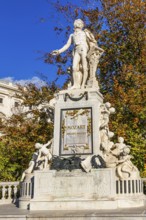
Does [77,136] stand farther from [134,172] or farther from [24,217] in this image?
[24,217]

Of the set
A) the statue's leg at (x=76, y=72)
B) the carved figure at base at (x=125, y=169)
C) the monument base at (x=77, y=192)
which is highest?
the statue's leg at (x=76, y=72)

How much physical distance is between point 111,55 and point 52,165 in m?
13.1

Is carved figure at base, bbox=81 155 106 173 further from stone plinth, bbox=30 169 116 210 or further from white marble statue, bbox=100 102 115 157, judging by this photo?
white marble statue, bbox=100 102 115 157

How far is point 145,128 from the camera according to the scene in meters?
19.5

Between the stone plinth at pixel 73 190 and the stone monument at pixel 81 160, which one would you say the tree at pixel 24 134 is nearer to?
the stone monument at pixel 81 160

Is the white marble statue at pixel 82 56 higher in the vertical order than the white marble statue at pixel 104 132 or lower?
higher

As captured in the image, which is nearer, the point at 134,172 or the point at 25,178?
the point at 134,172

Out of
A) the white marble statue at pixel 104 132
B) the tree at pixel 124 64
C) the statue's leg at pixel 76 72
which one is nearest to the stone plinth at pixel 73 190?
the white marble statue at pixel 104 132

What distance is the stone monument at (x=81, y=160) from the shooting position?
912 centimetres

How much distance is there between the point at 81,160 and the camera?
10.0 m

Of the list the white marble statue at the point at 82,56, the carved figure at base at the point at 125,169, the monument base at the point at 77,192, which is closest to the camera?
the monument base at the point at 77,192

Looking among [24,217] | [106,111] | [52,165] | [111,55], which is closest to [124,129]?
[111,55]

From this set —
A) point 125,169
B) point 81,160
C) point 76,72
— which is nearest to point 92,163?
point 81,160

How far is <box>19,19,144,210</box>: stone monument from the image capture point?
9.12 meters
